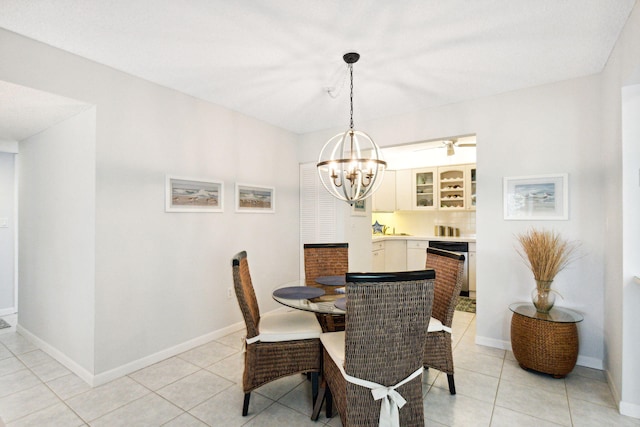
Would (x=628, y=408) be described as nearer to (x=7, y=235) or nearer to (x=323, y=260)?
(x=323, y=260)

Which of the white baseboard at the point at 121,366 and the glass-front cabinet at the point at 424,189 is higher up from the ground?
the glass-front cabinet at the point at 424,189

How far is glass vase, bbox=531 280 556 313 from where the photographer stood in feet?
8.65

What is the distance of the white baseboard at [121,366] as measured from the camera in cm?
249

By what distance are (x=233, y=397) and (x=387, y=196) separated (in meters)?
4.67

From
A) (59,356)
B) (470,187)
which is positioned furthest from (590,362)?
(59,356)

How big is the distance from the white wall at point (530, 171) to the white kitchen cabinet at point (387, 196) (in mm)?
2656

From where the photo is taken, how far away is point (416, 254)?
5699 millimetres

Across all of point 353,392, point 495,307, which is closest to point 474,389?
point 495,307

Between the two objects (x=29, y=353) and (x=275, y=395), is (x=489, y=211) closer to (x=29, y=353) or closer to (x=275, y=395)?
(x=275, y=395)

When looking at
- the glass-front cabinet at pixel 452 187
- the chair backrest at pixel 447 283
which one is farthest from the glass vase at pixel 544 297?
the glass-front cabinet at pixel 452 187

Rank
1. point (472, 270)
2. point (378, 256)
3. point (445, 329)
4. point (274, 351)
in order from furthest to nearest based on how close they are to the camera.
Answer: point (378, 256)
point (472, 270)
point (445, 329)
point (274, 351)

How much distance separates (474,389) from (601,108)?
8.22 ft

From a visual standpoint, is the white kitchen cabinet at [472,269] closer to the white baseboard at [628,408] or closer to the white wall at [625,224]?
the white wall at [625,224]

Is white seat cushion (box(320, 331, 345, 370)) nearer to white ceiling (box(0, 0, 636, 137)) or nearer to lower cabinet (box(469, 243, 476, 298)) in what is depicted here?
white ceiling (box(0, 0, 636, 137))
